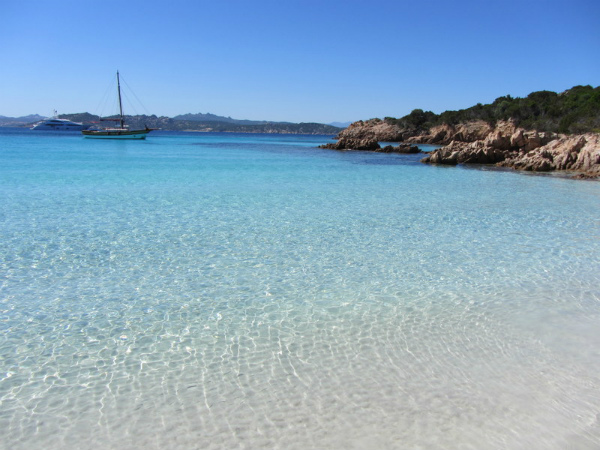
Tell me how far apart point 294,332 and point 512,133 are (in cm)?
4695

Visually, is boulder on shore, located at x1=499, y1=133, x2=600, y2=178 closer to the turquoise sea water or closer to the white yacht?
the turquoise sea water

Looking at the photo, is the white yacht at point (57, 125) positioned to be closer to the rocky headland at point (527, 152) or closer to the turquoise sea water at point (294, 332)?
the rocky headland at point (527, 152)

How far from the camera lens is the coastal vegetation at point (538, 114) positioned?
4417 cm

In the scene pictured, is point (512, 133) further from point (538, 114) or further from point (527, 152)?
point (538, 114)

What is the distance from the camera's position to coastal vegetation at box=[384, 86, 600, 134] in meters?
44.2

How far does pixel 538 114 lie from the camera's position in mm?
57719

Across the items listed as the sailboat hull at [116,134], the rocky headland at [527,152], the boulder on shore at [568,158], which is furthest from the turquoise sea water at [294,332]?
the sailboat hull at [116,134]

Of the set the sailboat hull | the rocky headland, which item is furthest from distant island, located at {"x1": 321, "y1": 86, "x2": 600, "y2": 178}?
the sailboat hull

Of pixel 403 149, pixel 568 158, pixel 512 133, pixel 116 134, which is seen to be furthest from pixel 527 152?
pixel 116 134

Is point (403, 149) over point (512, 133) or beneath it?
beneath

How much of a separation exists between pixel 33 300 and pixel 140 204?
281 inches

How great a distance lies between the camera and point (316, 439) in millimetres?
3283

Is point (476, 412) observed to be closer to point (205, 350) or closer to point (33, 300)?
point (205, 350)

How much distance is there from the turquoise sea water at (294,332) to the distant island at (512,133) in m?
17.5
